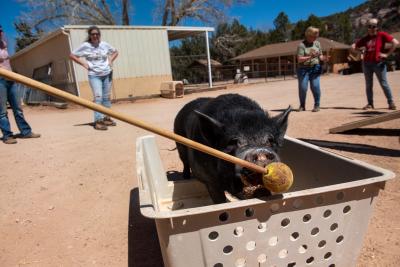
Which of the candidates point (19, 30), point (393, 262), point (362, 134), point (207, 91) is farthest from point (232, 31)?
point (393, 262)

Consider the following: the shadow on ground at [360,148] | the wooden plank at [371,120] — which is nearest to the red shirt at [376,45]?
the wooden plank at [371,120]

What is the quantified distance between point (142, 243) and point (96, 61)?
5.04 metres

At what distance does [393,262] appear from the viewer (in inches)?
90.4

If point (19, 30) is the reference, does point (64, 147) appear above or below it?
below

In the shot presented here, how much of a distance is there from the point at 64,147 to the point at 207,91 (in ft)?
42.0

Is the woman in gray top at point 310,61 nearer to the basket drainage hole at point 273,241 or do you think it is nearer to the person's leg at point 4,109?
the person's leg at point 4,109

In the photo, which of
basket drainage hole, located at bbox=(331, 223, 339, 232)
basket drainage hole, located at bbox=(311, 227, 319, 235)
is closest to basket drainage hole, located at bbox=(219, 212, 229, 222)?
basket drainage hole, located at bbox=(311, 227, 319, 235)

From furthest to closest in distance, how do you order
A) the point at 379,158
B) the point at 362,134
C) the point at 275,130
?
the point at 362,134 → the point at 379,158 → the point at 275,130

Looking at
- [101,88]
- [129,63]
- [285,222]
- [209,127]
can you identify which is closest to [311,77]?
[101,88]

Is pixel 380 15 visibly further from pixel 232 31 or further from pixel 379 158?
pixel 379 158

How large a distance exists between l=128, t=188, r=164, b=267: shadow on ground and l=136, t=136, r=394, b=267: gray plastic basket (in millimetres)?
633

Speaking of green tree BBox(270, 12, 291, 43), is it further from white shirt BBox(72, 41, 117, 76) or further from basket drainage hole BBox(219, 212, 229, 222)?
basket drainage hole BBox(219, 212, 229, 222)

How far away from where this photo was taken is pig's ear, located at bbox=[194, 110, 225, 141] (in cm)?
241

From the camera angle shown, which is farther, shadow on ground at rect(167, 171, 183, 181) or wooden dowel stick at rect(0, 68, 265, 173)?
shadow on ground at rect(167, 171, 183, 181)
